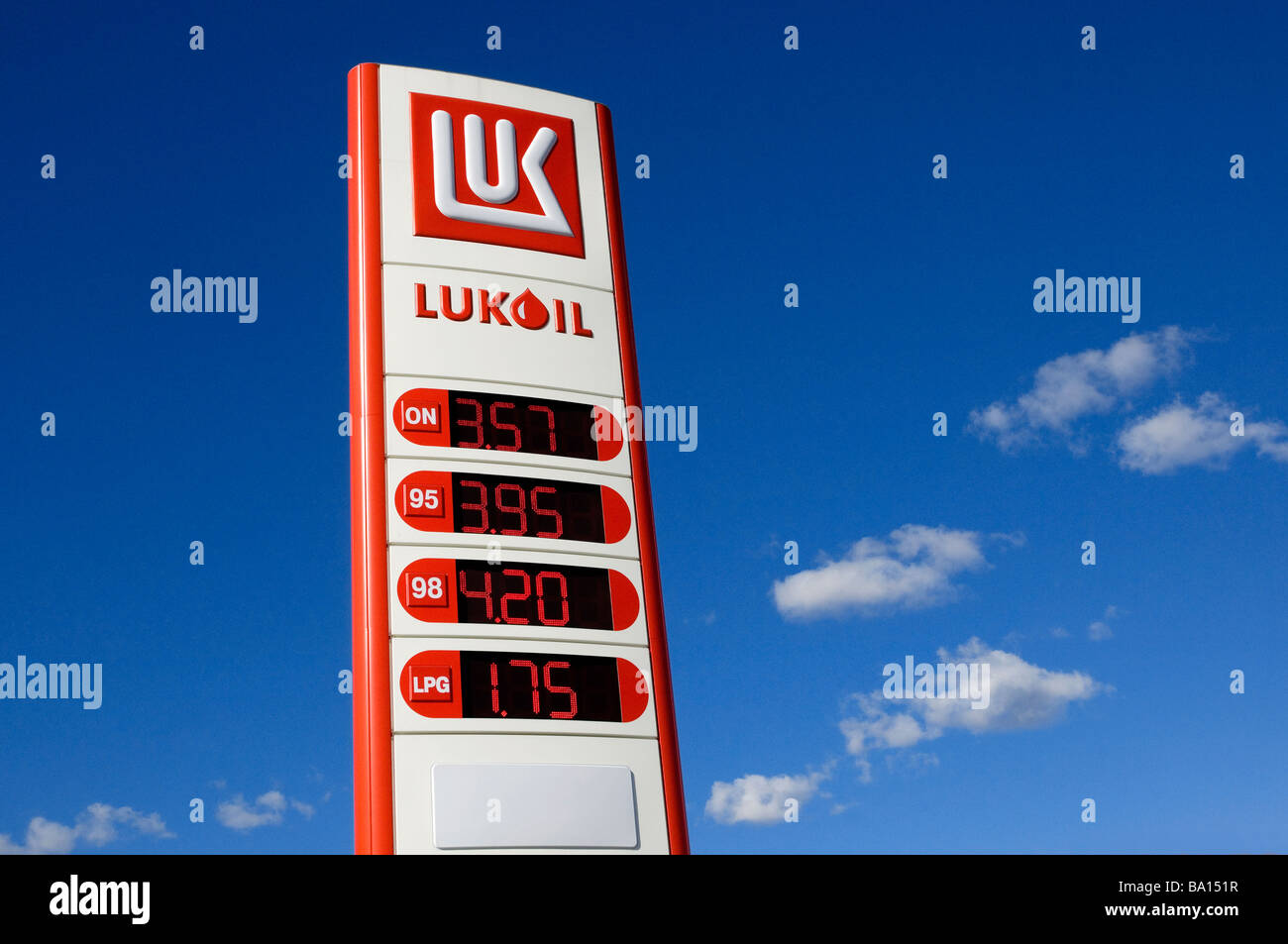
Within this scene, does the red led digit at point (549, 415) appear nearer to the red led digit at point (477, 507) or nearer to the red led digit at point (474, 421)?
Answer: the red led digit at point (474, 421)

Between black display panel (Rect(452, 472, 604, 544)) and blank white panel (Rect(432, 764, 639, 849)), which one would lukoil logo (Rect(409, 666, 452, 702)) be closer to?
blank white panel (Rect(432, 764, 639, 849))

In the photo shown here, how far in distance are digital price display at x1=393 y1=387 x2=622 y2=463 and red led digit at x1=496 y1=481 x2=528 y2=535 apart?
0.35 meters

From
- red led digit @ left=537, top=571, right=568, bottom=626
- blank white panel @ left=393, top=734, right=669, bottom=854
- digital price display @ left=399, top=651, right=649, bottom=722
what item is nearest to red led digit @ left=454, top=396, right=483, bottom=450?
red led digit @ left=537, top=571, right=568, bottom=626

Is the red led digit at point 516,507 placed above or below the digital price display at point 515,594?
above

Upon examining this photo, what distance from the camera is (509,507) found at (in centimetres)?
1121

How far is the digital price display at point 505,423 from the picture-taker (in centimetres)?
1126

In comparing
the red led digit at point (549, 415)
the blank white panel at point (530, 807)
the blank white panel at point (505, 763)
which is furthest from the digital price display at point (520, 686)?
the red led digit at point (549, 415)

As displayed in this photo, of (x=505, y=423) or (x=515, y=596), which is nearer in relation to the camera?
(x=515, y=596)

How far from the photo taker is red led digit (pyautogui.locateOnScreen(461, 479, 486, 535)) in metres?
11.0

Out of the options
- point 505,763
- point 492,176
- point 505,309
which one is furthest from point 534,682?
point 492,176

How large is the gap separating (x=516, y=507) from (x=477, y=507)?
35 centimetres

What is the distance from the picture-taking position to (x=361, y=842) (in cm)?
1009

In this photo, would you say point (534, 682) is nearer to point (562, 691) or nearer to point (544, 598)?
point (562, 691)
